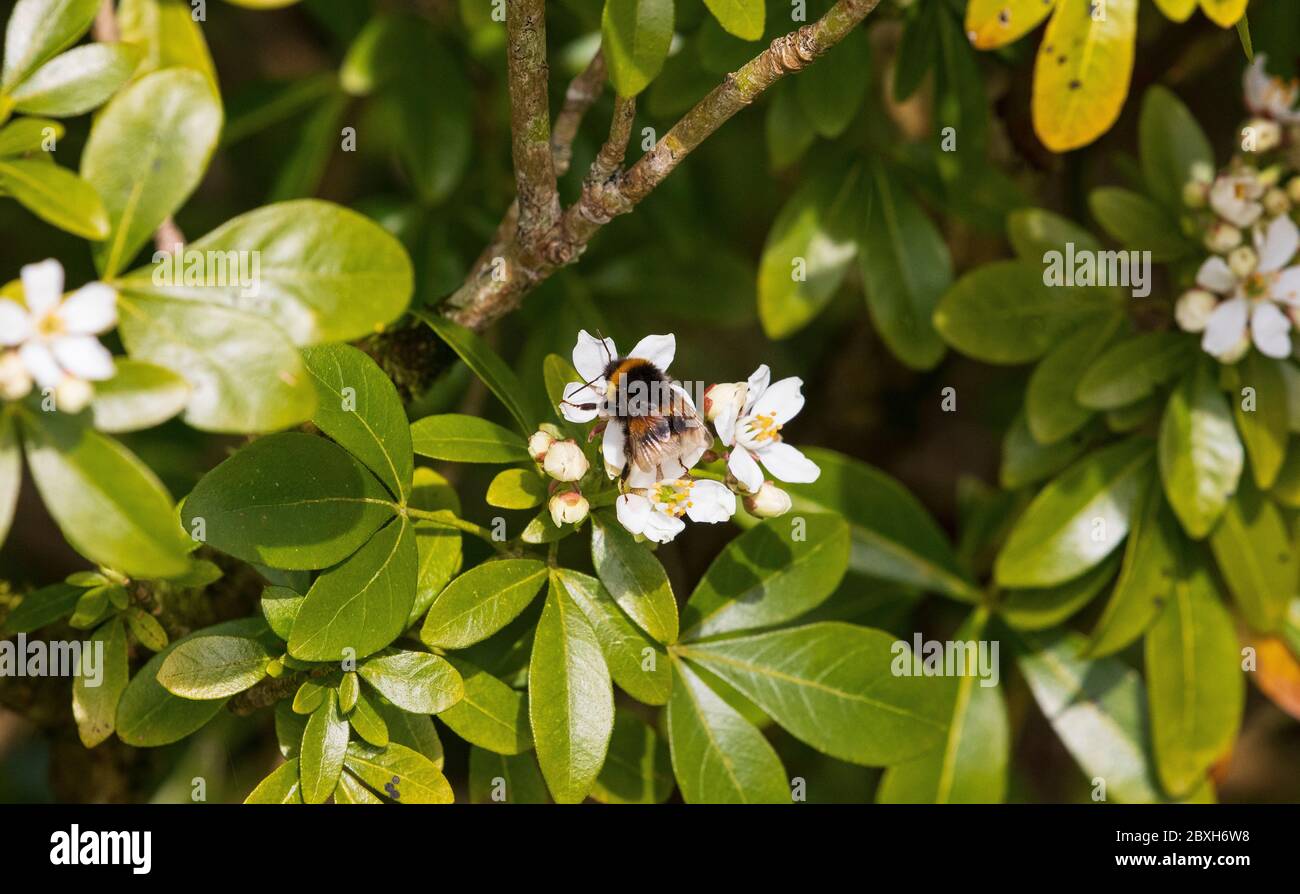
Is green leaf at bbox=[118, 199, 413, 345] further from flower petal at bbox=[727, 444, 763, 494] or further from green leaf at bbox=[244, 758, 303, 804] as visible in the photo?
green leaf at bbox=[244, 758, 303, 804]

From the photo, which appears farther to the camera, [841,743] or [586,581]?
[841,743]

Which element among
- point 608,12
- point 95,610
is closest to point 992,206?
point 608,12

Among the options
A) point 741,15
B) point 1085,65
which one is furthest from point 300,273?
point 1085,65

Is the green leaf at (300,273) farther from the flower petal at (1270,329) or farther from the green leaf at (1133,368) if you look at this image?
the flower petal at (1270,329)

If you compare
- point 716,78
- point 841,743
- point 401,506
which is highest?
point 716,78
